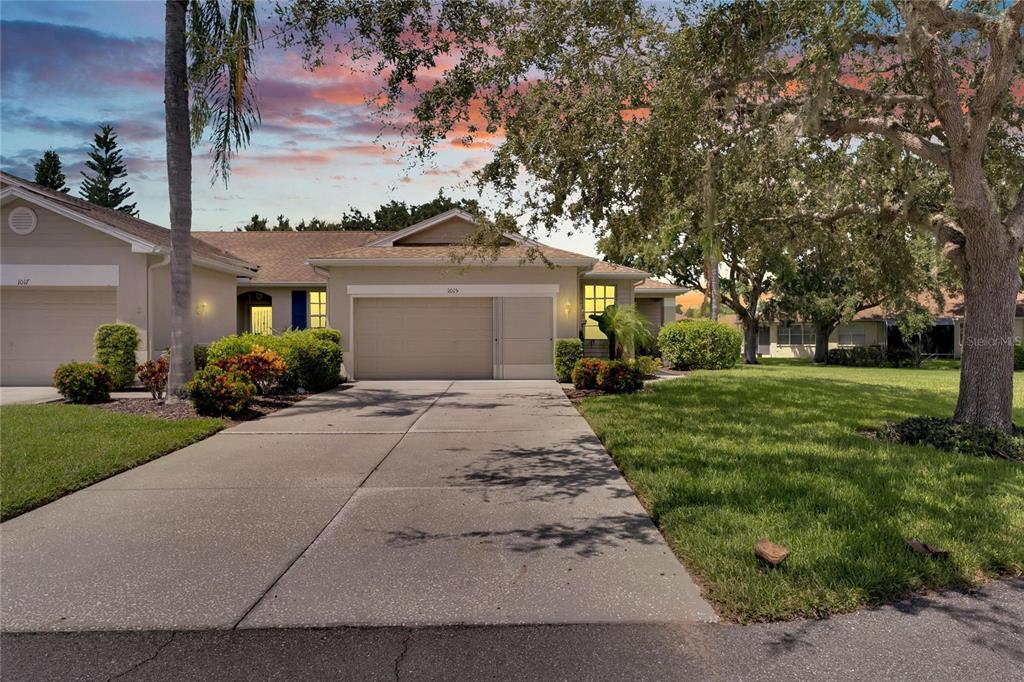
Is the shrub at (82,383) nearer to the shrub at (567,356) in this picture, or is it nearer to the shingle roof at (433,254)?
the shingle roof at (433,254)

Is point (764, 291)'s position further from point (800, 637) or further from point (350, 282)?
point (800, 637)

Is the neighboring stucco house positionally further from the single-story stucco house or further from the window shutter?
the window shutter

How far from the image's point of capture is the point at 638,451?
24.5ft

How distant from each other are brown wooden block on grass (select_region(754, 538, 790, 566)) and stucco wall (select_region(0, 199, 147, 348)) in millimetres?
15907

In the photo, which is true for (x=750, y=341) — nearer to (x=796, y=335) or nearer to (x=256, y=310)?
(x=796, y=335)

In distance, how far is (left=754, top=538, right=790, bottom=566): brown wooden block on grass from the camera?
12.9 ft

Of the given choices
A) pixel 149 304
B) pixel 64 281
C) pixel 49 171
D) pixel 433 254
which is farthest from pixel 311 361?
pixel 49 171

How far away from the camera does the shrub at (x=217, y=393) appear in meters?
10.2

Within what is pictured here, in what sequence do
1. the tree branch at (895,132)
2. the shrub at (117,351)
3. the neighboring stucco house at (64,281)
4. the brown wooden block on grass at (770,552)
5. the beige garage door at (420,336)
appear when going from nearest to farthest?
the brown wooden block on grass at (770,552) → the tree branch at (895,132) → the shrub at (117,351) → the neighboring stucco house at (64,281) → the beige garage door at (420,336)

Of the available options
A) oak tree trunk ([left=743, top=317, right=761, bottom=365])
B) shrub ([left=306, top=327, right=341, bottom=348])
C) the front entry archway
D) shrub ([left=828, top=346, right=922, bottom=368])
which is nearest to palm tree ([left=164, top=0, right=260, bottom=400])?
shrub ([left=306, top=327, right=341, bottom=348])

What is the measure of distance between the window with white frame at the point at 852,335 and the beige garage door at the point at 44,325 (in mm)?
38234

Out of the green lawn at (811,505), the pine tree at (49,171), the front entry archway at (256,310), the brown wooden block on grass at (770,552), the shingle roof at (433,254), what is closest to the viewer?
the green lawn at (811,505)

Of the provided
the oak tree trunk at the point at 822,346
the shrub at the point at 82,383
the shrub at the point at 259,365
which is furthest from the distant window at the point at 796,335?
the shrub at the point at 82,383

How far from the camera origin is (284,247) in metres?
24.8
